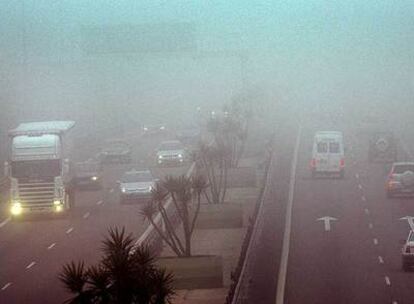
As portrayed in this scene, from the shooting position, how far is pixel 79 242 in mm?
39375

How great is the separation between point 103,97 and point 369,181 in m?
61.3

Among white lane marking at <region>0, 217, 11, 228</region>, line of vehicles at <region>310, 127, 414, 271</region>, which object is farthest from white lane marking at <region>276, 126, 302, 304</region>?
white lane marking at <region>0, 217, 11, 228</region>

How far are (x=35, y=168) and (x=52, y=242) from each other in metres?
5.87

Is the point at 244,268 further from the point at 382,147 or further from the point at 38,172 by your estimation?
the point at 382,147

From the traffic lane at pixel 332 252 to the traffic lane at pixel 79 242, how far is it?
18.2 feet

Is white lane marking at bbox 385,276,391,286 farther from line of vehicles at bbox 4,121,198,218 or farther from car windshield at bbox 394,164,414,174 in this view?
car windshield at bbox 394,164,414,174

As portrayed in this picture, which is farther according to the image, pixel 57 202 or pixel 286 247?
pixel 57 202

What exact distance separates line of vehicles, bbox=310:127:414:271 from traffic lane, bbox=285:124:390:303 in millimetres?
1645

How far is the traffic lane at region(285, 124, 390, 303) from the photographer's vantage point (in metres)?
28.6

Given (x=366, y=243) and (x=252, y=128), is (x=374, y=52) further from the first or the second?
(x=366, y=243)

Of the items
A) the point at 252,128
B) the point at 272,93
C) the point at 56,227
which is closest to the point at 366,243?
the point at 56,227

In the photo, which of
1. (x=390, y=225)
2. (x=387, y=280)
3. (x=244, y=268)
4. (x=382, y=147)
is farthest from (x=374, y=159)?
(x=244, y=268)

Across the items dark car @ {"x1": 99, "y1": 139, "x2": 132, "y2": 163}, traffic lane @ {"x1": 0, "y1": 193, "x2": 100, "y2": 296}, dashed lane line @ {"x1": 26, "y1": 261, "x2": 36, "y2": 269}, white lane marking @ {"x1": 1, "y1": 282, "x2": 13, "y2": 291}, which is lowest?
dark car @ {"x1": 99, "y1": 139, "x2": 132, "y2": 163}

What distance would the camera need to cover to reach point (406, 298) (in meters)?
27.4
